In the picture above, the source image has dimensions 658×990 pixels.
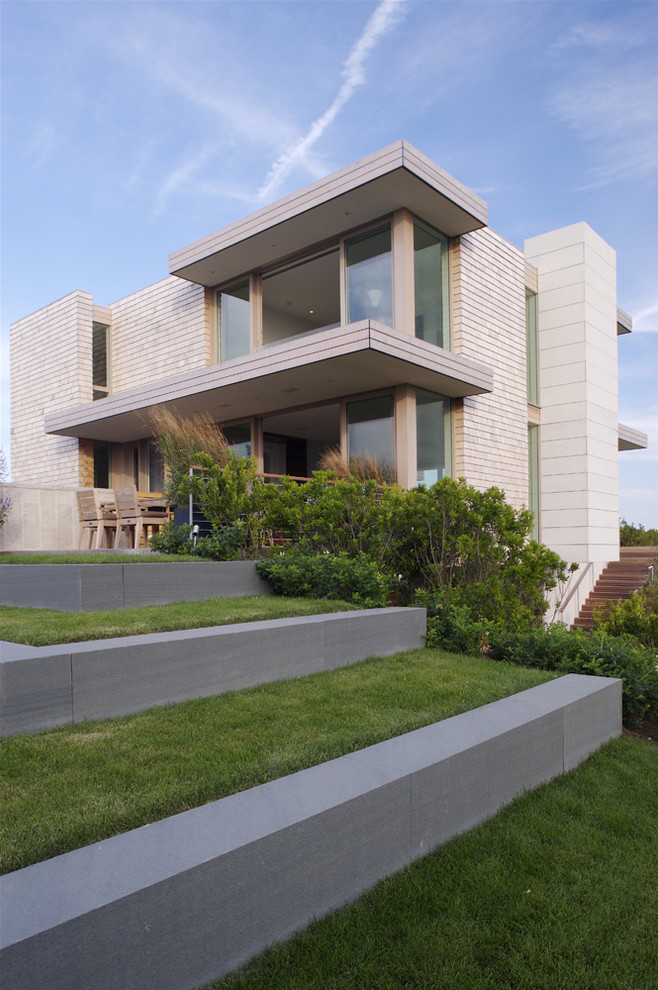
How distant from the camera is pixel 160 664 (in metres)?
3.41

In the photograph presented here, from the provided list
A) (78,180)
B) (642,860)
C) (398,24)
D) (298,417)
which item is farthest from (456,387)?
(642,860)

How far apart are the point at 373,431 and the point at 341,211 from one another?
11.2 ft

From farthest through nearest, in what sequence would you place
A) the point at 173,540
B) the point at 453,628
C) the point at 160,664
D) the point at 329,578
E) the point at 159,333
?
the point at 159,333 < the point at 173,540 < the point at 329,578 < the point at 453,628 < the point at 160,664

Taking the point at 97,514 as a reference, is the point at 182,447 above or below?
above

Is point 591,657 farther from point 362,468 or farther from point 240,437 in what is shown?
point 240,437

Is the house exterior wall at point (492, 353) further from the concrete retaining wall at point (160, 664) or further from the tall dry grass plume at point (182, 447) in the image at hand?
the concrete retaining wall at point (160, 664)

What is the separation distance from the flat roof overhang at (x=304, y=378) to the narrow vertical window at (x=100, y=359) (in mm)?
2276

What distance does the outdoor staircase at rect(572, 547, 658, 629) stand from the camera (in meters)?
11.5

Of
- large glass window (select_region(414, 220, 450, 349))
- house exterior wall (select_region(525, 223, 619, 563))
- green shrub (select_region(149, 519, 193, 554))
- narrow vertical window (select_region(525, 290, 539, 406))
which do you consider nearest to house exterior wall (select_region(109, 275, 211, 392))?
large glass window (select_region(414, 220, 450, 349))

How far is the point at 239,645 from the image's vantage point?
12.6 ft

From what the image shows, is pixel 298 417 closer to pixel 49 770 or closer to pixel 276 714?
pixel 276 714

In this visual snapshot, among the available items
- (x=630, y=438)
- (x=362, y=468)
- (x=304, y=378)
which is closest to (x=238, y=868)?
(x=362, y=468)

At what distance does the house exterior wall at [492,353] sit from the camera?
1062cm

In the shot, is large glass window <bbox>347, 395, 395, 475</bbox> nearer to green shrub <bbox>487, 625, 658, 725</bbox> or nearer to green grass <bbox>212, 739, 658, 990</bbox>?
green shrub <bbox>487, 625, 658, 725</bbox>
